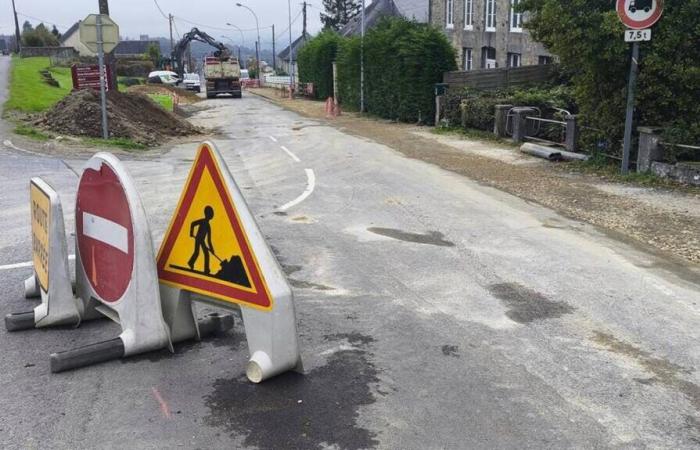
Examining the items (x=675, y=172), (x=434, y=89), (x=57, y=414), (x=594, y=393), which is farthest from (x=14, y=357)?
(x=434, y=89)

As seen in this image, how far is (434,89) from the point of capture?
25922 millimetres

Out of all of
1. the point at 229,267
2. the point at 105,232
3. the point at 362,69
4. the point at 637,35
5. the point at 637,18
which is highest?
the point at 637,18

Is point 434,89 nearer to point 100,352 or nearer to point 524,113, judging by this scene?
point 524,113

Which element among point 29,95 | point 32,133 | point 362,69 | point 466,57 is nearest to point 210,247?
point 32,133

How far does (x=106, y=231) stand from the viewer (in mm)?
5043

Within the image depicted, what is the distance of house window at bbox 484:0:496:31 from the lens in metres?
33.3

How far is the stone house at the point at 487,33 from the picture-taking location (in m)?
30.1

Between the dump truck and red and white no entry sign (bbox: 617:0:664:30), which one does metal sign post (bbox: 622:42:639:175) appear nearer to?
red and white no entry sign (bbox: 617:0:664:30)

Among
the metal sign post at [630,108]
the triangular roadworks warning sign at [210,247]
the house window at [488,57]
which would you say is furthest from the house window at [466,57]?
the triangular roadworks warning sign at [210,247]

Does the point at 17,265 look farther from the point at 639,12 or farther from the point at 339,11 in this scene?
the point at 339,11

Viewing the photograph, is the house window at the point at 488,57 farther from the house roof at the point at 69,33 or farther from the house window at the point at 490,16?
the house roof at the point at 69,33

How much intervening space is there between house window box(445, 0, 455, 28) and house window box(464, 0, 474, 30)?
185 centimetres

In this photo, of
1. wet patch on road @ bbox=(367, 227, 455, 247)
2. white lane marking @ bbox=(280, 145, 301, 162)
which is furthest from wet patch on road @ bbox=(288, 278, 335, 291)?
white lane marking @ bbox=(280, 145, 301, 162)

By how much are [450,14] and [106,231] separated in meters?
37.4
